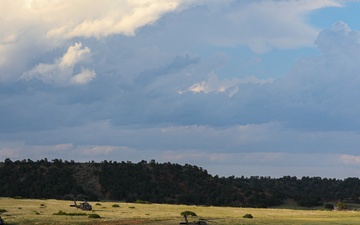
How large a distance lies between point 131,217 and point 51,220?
1136 centimetres

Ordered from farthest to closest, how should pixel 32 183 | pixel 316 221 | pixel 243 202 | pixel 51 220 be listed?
pixel 32 183 < pixel 243 202 < pixel 316 221 < pixel 51 220

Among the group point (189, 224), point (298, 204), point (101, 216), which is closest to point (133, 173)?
point (298, 204)

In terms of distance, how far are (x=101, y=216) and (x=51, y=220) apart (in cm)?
943

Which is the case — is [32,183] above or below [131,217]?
above

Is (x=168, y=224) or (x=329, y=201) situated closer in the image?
(x=168, y=224)

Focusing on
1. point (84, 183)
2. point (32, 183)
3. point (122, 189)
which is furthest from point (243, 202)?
point (32, 183)

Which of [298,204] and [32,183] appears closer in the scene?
[298,204]

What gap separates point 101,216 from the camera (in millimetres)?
83125

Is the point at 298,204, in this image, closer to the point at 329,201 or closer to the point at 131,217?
the point at 329,201

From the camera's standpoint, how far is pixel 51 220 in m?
75.0

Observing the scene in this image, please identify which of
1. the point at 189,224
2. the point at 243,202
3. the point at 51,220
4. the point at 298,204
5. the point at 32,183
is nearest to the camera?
the point at 189,224

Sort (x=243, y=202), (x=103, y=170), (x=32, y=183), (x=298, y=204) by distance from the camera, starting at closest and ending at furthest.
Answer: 1. (x=298, y=204)
2. (x=243, y=202)
3. (x=32, y=183)
4. (x=103, y=170)

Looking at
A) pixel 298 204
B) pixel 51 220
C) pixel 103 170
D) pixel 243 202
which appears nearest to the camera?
pixel 51 220

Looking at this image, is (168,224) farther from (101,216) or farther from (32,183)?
(32,183)
